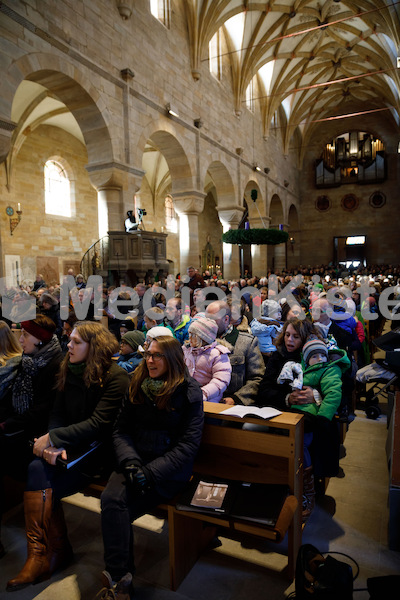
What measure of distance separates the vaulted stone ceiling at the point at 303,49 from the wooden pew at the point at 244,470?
47.7 feet

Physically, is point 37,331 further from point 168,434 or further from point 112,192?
point 112,192

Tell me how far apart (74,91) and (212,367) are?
29.3 feet

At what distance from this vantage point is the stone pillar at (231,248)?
18.0 m

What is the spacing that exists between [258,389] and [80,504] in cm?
167

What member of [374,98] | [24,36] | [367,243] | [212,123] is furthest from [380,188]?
[24,36]

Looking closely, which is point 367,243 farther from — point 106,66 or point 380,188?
point 106,66

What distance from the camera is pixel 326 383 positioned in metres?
2.82

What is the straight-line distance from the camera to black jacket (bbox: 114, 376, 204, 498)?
2.32 m

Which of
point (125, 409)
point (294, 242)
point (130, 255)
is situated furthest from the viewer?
point (294, 242)

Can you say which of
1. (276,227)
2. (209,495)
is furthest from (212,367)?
(276,227)

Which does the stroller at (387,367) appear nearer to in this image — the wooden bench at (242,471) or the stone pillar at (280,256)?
the wooden bench at (242,471)

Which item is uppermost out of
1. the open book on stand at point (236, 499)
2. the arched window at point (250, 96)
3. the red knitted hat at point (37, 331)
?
the arched window at point (250, 96)

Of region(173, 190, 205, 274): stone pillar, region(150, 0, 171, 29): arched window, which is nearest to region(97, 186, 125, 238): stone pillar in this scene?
region(173, 190, 205, 274): stone pillar

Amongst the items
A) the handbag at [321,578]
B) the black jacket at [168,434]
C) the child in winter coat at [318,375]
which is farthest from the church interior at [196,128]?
the handbag at [321,578]
